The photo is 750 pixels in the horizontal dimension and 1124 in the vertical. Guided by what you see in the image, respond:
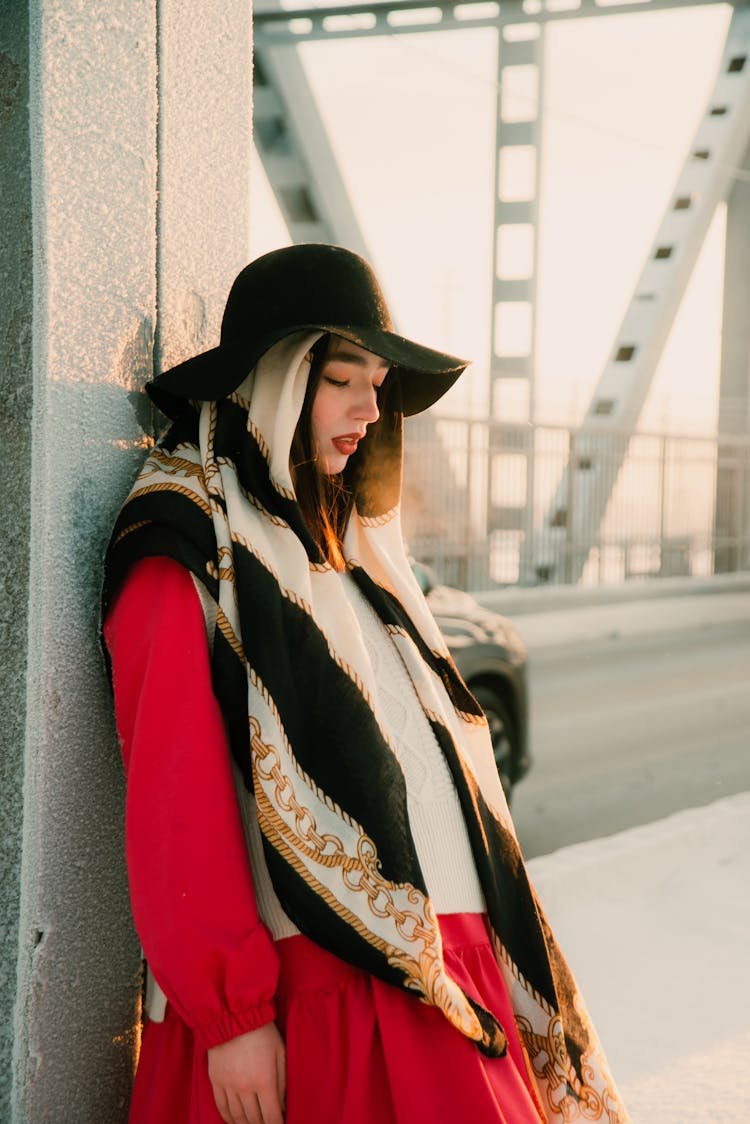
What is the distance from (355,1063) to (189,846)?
317 millimetres

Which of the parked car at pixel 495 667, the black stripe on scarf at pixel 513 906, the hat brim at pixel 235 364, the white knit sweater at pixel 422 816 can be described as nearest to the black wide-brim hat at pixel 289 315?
the hat brim at pixel 235 364

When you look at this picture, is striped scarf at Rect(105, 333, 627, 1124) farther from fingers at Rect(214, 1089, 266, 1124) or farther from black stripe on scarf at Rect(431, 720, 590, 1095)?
fingers at Rect(214, 1089, 266, 1124)

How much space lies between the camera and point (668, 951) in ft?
10.7

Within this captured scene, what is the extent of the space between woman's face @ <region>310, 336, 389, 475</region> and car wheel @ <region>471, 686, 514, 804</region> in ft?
12.4

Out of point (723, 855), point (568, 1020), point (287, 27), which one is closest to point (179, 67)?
point (568, 1020)

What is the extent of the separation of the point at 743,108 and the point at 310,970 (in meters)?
16.8

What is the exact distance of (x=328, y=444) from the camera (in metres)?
1.71

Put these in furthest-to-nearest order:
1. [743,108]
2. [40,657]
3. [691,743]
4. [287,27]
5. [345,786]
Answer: [743,108], [287,27], [691,743], [40,657], [345,786]

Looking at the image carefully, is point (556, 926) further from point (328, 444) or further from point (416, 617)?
point (328, 444)

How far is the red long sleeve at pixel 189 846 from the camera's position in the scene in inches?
54.1

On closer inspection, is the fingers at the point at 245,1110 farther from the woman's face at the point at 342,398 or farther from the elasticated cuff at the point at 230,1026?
the woman's face at the point at 342,398

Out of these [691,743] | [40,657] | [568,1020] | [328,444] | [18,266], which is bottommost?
[691,743]

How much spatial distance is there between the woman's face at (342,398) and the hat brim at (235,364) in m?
0.04

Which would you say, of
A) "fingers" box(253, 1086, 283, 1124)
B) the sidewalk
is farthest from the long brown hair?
the sidewalk
